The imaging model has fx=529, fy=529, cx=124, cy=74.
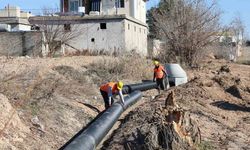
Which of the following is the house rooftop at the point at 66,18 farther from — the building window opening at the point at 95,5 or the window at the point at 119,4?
the building window opening at the point at 95,5

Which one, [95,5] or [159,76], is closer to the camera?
[159,76]

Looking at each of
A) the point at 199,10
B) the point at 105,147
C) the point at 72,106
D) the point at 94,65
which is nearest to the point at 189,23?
the point at 199,10

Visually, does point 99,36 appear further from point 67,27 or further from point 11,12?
point 11,12

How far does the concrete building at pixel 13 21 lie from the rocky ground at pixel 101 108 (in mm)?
21244

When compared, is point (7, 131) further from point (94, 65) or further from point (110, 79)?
point (94, 65)

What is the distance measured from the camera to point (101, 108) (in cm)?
1855

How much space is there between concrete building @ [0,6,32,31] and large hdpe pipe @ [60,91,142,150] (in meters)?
24.9

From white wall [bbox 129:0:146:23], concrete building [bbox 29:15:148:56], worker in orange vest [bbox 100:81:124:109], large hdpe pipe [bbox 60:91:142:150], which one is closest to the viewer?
large hdpe pipe [bbox 60:91:142:150]

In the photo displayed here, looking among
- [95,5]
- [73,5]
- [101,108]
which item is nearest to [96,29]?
[95,5]

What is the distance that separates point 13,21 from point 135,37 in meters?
11.6

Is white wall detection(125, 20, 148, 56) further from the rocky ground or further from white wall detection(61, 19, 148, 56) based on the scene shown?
the rocky ground

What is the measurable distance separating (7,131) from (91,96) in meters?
8.84

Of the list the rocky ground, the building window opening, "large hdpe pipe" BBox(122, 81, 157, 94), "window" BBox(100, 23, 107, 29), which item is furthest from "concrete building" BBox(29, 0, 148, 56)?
the rocky ground

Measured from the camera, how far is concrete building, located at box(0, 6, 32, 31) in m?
43.7
